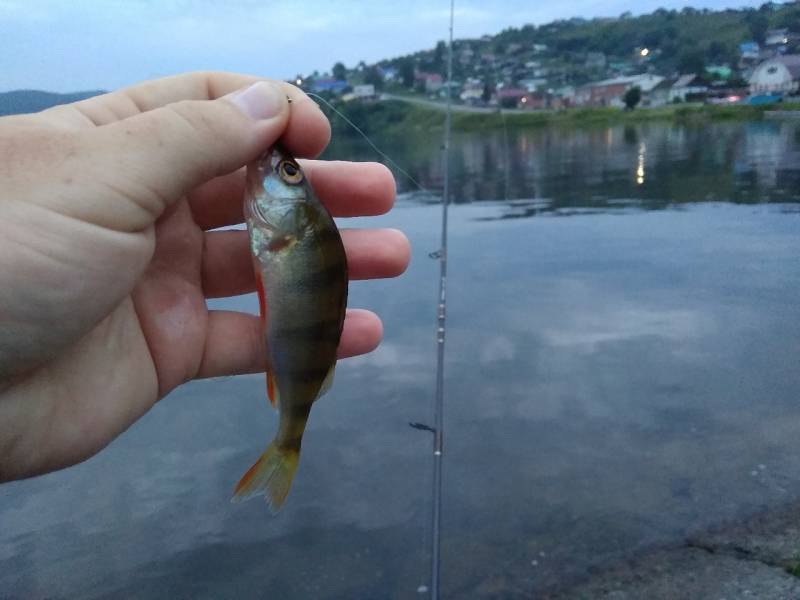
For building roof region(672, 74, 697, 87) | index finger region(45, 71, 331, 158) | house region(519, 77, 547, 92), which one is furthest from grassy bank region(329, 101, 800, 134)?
index finger region(45, 71, 331, 158)

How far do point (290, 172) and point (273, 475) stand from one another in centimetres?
98

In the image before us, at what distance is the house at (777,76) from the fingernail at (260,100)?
71.9 m

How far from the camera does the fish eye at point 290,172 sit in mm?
2174

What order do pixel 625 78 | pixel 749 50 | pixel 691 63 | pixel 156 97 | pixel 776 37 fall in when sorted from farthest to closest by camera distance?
pixel 625 78, pixel 749 50, pixel 776 37, pixel 691 63, pixel 156 97

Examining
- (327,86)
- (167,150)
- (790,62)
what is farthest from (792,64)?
(167,150)

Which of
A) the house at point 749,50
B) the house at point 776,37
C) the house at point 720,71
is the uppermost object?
the house at point 776,37

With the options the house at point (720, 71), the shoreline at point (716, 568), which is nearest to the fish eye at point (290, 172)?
the shoreline at point (716, 568)

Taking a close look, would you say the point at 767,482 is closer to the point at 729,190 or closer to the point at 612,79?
the point at 729,190

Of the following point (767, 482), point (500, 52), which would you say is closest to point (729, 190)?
point (767, 482)

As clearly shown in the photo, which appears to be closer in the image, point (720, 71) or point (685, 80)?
point (685, 80)

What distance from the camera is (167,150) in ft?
6.76

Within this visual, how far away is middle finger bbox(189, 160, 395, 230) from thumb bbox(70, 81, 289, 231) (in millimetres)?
640

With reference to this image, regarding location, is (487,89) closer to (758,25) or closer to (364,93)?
(364,93)

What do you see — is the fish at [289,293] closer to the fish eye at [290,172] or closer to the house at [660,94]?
the fish eye at [290,172]
